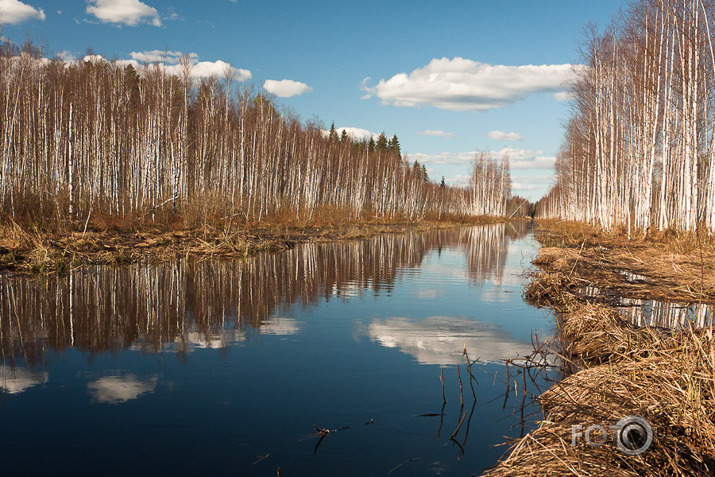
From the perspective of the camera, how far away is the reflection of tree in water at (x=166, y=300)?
21.4 feet

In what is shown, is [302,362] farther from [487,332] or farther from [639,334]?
[639,334]

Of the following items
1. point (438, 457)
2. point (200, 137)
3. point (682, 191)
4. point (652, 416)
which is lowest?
point (438, 457)

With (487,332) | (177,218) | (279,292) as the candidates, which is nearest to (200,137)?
(177,218)

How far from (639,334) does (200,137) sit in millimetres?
36887

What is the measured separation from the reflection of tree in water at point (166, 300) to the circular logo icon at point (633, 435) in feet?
16.1

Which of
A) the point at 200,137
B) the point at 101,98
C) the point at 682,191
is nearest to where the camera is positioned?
the point at 682,191

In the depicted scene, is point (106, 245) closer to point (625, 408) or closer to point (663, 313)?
point (663, 313)

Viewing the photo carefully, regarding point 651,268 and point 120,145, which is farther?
point 120,145

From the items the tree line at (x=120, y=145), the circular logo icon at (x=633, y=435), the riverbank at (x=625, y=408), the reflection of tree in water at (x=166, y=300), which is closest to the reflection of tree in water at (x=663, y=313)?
the riverbank at (x=625, y=408)

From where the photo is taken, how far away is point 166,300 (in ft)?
29.4

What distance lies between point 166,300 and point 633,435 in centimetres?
792

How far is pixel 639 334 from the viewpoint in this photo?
5.17 metres

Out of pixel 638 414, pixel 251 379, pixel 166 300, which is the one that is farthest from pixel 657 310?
pixel 166 300

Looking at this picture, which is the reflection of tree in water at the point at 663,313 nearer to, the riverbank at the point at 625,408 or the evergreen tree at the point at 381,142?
the riverbank at the point at 625,408
